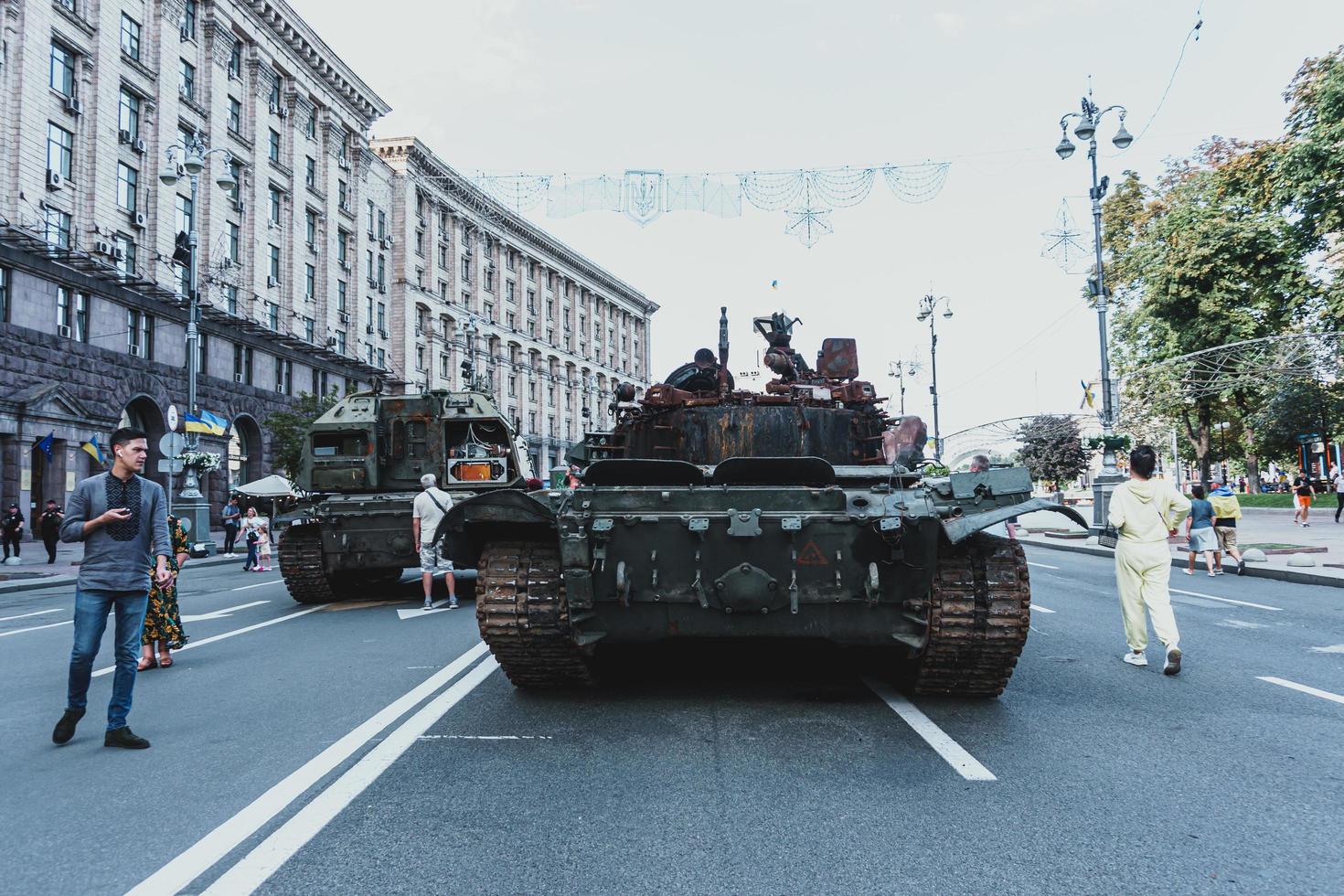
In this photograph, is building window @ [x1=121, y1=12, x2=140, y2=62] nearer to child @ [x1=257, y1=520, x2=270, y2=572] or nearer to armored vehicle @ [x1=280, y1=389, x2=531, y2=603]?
child @ [x1=257, y1=520, x2=270, y2=572]

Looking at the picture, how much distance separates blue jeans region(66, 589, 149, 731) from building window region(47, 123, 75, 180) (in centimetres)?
2745

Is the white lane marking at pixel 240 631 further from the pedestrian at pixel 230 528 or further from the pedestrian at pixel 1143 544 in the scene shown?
the pedestrian at pixel 230 528

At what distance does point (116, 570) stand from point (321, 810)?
2212 millimetres

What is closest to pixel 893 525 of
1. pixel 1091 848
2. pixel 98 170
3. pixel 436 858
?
pixel 1091 848

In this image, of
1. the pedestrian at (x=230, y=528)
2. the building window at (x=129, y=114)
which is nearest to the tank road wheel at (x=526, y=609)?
the pedestrian at (x=230, y=528)

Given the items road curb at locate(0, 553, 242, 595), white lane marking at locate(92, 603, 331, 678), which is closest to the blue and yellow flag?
road curb at locate(0, 553, 242, 595)

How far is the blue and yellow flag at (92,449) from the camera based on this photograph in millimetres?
27469

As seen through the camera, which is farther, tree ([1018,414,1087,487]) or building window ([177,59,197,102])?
tree ([1018,414,1087,487])

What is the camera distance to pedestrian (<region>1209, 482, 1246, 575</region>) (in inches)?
621

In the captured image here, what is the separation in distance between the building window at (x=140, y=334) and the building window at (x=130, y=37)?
27.9ft

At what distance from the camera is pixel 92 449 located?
27.5m

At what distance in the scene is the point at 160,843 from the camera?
3637mm

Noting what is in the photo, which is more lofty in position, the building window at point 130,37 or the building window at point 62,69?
the building window at point 130,37

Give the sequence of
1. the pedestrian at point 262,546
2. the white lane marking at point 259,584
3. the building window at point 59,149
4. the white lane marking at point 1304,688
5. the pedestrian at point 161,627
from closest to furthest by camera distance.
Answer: the white lane marking at point 1304,688
the pedestrian at point 161,627
the white lane marking at point 259,584
the pedestrian at point 262,546
the building window at point 59,149
